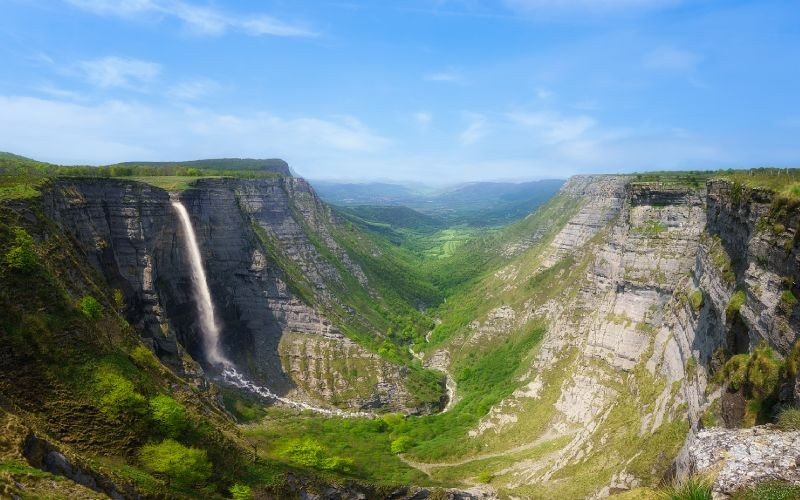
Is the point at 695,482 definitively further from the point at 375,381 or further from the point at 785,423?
the point at 375,381

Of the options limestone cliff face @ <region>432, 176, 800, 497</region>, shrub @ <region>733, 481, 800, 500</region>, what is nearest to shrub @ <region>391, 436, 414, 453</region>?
limestone cliff face @ <region>432, 176, 800, 497</region>

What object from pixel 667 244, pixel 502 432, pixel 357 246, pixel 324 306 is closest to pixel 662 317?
pixel 667 244

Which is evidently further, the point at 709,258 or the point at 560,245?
the point at 560,245

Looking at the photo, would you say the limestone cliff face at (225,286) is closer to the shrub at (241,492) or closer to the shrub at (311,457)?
the shrub at (311,457)

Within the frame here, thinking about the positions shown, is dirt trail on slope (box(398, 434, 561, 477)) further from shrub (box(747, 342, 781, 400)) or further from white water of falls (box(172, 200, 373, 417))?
shrub (box(747, 342, 781, 400))

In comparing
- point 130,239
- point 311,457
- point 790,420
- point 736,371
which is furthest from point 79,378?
point 736,371

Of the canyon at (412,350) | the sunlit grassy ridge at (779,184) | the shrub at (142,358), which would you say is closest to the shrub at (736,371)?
the canyon at (412,350)
